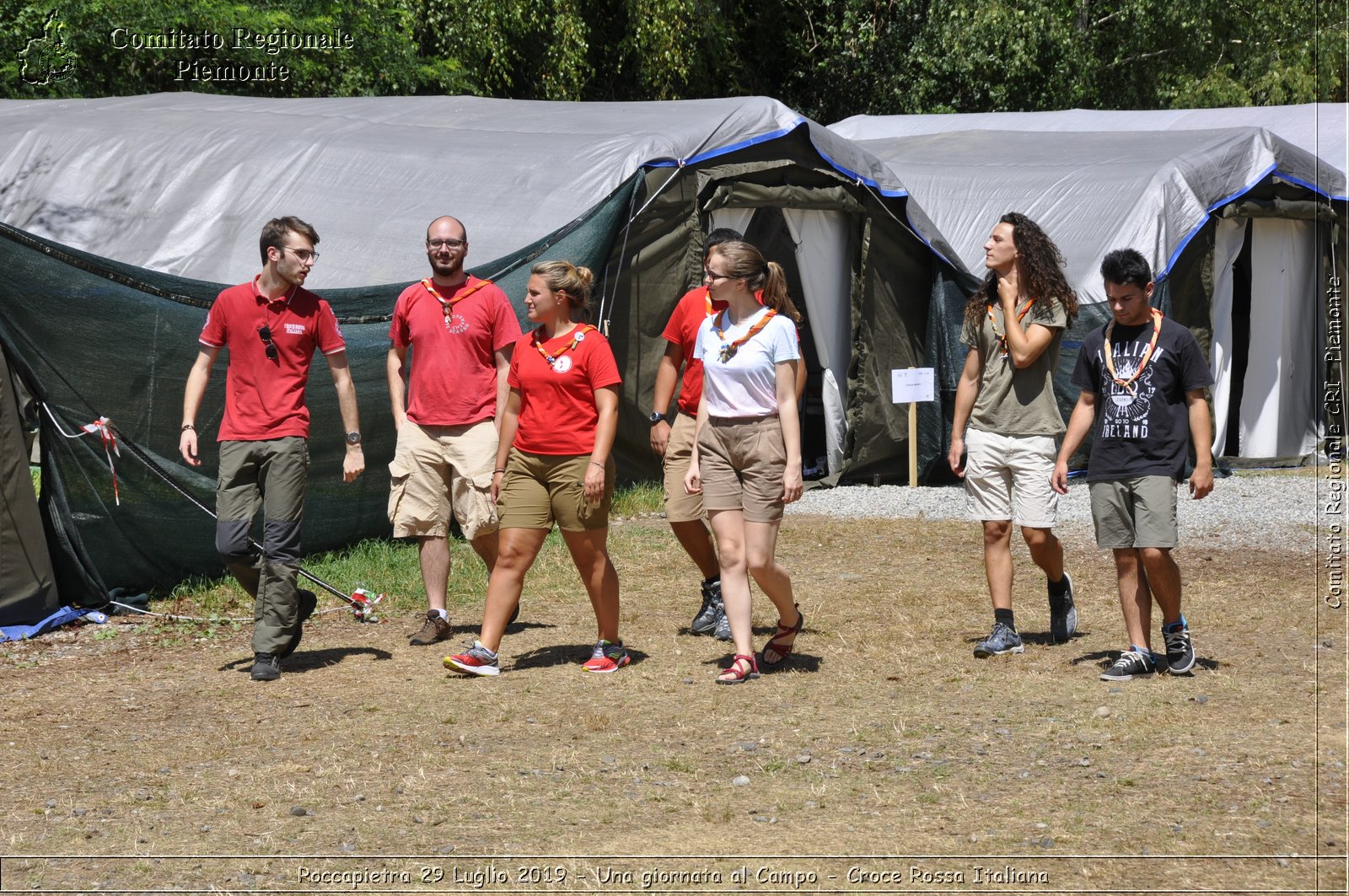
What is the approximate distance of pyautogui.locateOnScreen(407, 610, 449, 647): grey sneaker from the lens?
723cm

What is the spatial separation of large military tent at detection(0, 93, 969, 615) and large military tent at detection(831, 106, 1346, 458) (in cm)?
109

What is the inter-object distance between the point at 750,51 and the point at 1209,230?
49.2 ft

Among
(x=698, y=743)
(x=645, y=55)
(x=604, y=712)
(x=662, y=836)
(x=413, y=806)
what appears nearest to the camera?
(x=662, y=836)

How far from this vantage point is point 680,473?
7.29 meters

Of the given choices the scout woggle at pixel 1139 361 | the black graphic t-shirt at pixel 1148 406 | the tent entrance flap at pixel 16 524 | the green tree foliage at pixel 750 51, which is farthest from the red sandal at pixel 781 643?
the green tree foliage at pixel 750 51

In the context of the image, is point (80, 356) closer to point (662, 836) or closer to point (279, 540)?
point (279, 540)

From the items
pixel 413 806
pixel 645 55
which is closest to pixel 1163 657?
pixel 413 806

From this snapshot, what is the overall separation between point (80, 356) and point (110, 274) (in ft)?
1.54

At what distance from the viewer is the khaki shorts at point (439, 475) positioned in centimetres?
714

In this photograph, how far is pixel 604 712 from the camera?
19.6 feet

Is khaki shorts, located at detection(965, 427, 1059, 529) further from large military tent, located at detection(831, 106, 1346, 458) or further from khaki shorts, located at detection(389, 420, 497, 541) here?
large military tent, located at detection(831, 106, 1346, 458)

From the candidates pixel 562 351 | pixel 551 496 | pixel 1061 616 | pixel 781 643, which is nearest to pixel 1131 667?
pixel 1061 616

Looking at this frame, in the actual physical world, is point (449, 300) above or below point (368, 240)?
below

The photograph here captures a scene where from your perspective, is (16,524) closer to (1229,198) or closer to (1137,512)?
(1137,512)
